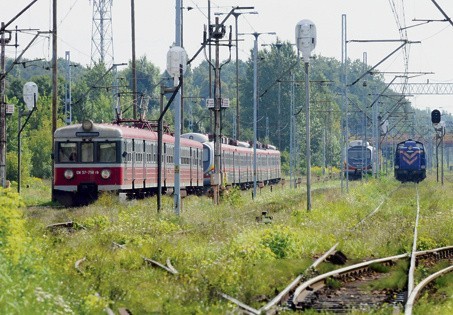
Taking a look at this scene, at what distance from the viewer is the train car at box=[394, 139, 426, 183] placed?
2781 inches

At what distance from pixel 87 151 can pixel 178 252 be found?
16.6 meters

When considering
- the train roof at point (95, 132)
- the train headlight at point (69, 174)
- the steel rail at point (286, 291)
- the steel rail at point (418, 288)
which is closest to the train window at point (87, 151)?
the train roof at point (95, 132)

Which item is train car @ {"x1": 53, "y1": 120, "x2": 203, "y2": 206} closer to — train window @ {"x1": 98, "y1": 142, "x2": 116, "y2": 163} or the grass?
train window @ {"x1": 98, "y1": 142, "x2": 116, "y2": 163}

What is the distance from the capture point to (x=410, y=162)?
7094cm

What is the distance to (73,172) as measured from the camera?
3459cm

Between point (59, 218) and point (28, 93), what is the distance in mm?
35537

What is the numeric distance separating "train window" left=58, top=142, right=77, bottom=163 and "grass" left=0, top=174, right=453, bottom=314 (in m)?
2.24

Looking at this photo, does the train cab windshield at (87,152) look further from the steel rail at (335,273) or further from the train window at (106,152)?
the steel rail at (335,273)

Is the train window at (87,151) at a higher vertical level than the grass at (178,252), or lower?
higher

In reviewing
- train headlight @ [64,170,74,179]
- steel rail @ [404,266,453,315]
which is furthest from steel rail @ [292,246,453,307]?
train headlight @ [64,170,74,179]

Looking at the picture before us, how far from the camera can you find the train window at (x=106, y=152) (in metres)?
34.2

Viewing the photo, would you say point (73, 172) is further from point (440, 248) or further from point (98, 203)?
point (440, 248)

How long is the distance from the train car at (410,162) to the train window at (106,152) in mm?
39424

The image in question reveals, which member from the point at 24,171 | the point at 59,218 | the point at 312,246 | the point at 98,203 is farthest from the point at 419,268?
the point at 24,171
